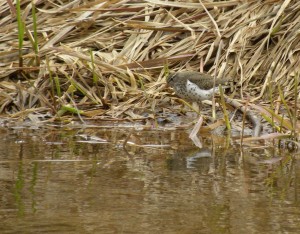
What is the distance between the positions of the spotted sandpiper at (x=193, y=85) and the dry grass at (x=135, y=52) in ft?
0.56

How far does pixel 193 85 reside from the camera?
839cm

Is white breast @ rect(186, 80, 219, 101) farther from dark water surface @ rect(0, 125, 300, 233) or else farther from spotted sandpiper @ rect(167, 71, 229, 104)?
dark water surface @ rect(0, 125, 300, 233)

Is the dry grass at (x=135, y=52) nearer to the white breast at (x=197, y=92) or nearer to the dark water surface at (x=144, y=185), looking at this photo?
the white breast at (x=197, y=92)

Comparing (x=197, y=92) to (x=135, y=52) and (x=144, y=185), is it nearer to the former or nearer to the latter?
(x=135, y=52)

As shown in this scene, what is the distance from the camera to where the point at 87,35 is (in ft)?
31.7

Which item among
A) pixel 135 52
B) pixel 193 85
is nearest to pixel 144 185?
pixel 193 85

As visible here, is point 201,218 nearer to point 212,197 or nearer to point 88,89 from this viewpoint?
point 212,197

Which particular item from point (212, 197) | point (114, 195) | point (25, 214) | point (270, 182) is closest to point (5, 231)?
point (25, 214)

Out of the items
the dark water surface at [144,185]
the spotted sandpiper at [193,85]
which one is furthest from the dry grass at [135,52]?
the dark water surface at [144,185]

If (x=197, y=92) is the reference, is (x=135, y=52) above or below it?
above

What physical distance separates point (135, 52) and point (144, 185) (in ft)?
13.5

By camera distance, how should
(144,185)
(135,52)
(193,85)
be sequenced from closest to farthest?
1. (144,185)
2. (193,85)
3. (135,52)

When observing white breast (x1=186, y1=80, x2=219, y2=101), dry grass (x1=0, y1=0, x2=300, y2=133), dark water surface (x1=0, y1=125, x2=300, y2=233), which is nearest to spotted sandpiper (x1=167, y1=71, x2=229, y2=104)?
white breast (x1=186, y1=80, x2=219, y2=101)

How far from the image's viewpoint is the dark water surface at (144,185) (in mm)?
4430
